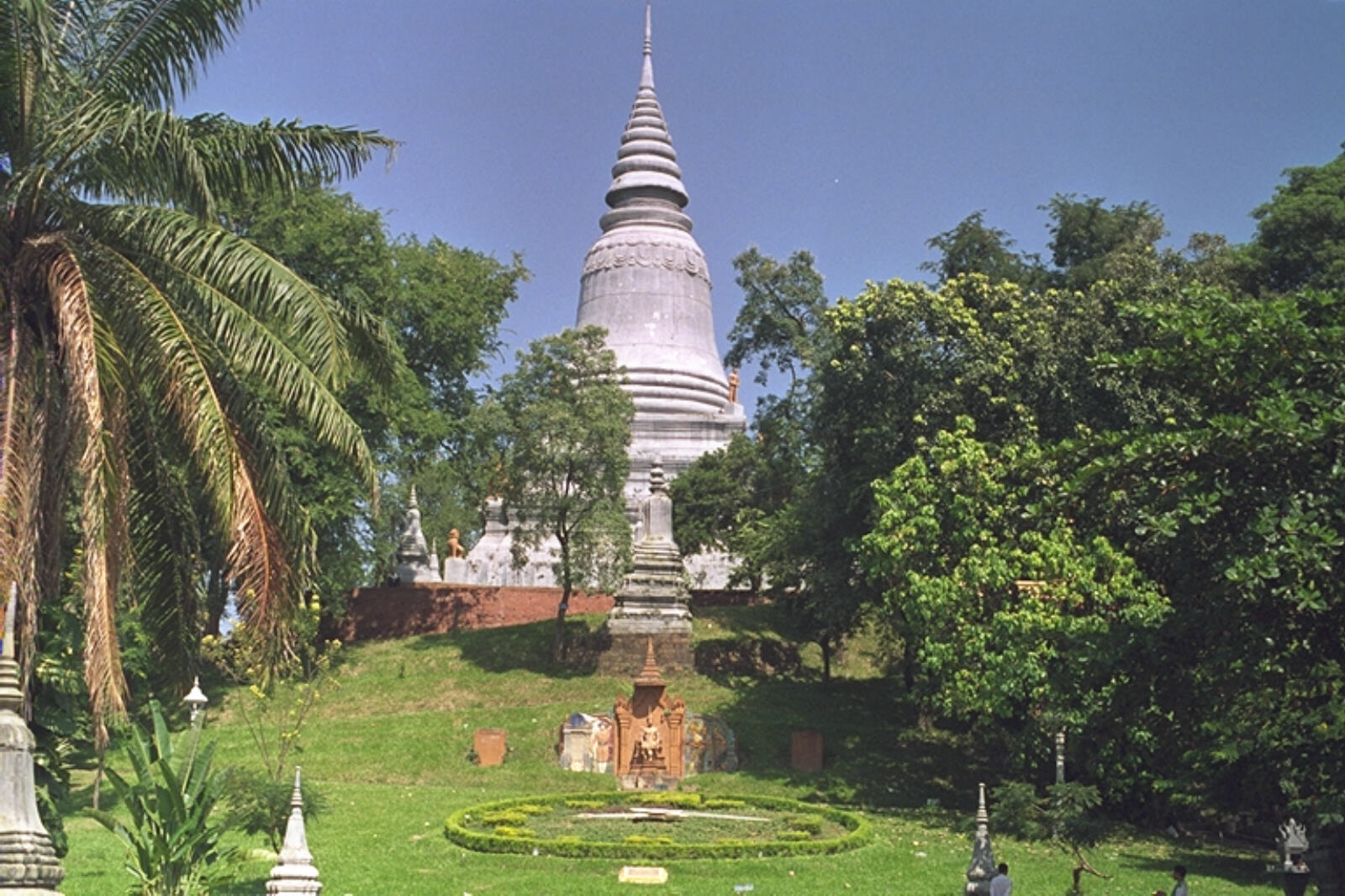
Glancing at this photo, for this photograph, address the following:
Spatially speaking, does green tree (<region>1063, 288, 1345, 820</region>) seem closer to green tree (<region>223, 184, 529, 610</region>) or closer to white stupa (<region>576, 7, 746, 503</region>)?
green tree (<region>223, 184, 529, 610</region>)

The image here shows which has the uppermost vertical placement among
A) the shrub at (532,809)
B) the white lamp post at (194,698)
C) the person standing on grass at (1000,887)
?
the white lamp post at (194,698)

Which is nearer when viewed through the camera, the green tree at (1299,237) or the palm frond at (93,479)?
the palm frond at (93,479)

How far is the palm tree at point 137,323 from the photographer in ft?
39.9

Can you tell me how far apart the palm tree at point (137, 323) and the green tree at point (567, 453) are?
21884 mm

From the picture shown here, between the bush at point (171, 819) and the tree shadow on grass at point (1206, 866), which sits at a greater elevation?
the bush at point (171, 819)

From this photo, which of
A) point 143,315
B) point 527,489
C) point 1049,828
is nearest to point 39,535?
point 143,315

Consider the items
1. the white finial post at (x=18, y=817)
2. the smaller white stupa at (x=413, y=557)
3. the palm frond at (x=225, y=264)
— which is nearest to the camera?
the white finial post at (x=18, y=817)

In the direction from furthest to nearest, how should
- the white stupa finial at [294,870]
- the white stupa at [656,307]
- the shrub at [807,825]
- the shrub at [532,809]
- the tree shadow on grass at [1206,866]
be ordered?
the white stupa at [656,307] → the shrub at [532,809] → the shrub at [807,825] → the tree shadow on grass at [1206,866] → the white stupa finial at [294,870]

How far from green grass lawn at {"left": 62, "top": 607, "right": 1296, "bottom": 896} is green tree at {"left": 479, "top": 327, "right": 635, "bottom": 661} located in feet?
6.71

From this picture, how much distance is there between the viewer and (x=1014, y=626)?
23.8 metres

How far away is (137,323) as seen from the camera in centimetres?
1266

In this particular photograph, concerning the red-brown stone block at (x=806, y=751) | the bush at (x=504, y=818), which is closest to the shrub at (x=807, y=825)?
the bush at (x=504, y=818)

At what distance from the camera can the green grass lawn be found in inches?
719

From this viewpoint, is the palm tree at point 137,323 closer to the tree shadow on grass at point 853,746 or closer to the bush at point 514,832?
the bush at point 514,832
